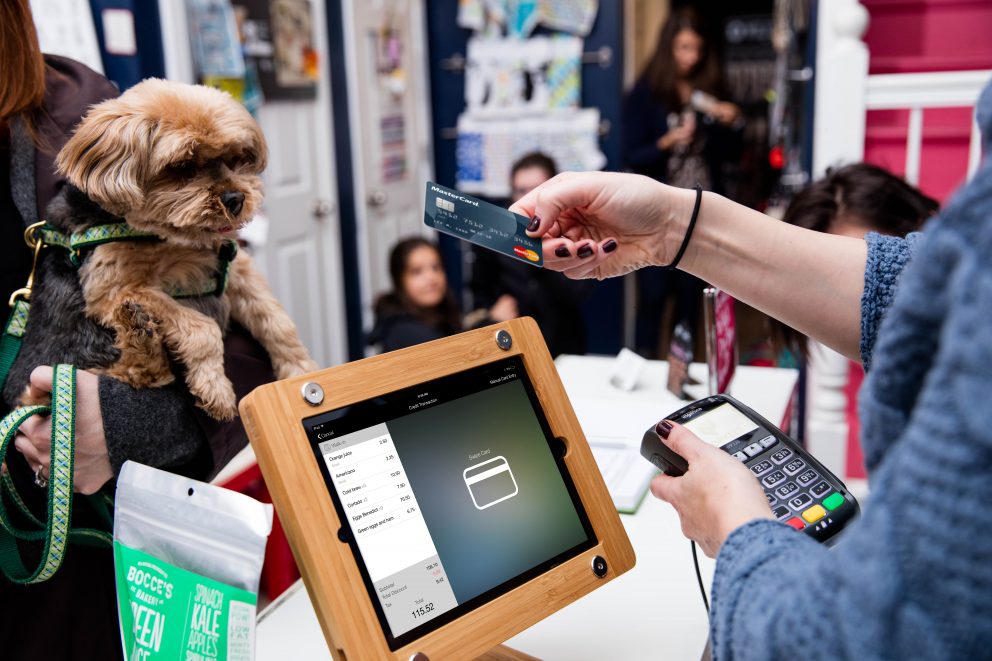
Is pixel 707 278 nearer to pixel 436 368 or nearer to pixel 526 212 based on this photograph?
pixel 526 212

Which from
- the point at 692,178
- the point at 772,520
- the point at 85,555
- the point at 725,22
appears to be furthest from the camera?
the point at 725,22

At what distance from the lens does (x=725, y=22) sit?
19.6 feet

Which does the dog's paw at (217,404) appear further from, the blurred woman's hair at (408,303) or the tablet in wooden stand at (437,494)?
the blurred woman's hair at (408,303)

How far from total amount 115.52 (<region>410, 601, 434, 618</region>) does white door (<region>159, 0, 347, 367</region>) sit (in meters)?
2.86

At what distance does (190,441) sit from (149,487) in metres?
0.25

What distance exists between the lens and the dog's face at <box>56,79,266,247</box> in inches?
40.3

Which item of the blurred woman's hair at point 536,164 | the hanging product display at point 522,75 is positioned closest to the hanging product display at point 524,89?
the hanging product display at point 522,75

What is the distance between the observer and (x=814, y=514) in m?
0.89

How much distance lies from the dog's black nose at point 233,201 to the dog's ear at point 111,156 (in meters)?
0.11

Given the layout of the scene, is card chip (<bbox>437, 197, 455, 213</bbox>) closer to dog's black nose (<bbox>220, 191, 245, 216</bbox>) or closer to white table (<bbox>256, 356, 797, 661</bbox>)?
dog's black nose (<bbox>220, 191, 245, 216</bbox>)

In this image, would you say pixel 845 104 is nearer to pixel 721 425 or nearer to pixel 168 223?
pixel 721 425

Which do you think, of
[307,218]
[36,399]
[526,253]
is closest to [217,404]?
[36,399]

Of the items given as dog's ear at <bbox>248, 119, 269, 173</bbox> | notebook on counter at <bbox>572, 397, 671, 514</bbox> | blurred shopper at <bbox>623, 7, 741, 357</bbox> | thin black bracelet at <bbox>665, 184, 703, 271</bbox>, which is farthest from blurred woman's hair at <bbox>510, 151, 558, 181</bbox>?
thin black bracelet at <bbox>665, 184, 703, 271</bbox>

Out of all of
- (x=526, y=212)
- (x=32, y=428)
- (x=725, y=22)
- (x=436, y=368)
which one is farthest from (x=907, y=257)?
(x=725, y=22)
